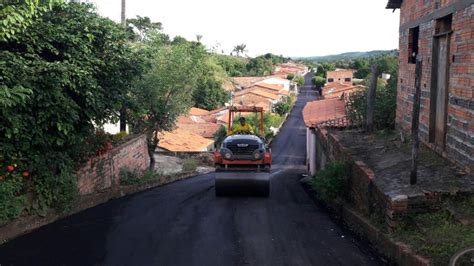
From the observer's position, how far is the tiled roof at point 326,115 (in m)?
20.7

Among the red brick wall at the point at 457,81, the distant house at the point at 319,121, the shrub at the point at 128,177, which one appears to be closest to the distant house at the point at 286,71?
the distant house at the point at 319,121

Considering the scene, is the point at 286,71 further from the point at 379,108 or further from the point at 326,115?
the point at 379,108

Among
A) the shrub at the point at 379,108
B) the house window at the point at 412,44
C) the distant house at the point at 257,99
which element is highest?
the house window at the point at 412,44

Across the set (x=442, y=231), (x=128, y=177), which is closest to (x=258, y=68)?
(x=128, y=177)

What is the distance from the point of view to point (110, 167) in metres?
14.0

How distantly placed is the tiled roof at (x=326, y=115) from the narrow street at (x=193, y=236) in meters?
8.28

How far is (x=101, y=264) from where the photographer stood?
24.1ft

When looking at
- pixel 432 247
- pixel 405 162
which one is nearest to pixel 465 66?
pixel 405 162

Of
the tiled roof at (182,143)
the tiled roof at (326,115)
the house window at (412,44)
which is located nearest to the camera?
the house window at (412,44)

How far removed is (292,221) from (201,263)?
3.20 meters

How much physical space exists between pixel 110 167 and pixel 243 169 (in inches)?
151

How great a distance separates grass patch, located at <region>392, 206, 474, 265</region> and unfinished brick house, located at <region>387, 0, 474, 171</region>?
190 centimetres

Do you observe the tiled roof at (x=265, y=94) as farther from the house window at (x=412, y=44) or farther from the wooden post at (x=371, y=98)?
the house window at (x=412, y=44)

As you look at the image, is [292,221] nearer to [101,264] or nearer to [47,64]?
[101,264]
